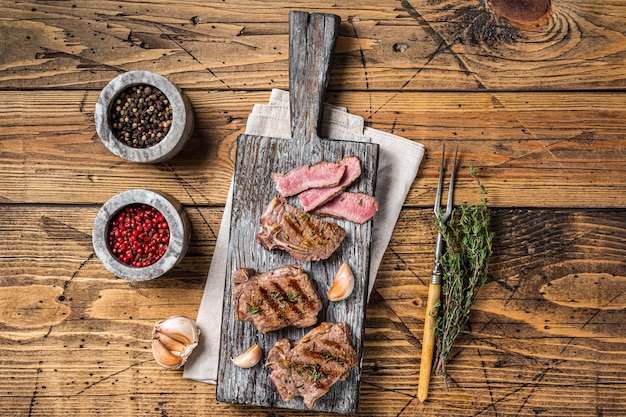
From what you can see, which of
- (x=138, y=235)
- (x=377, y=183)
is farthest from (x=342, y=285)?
(x=138, y=235)

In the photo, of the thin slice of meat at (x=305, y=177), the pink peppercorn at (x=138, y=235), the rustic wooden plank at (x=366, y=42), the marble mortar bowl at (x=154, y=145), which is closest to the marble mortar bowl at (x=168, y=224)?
the pink peppercorn at (x=138, y=235)

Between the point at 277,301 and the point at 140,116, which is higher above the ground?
the point at 140,116

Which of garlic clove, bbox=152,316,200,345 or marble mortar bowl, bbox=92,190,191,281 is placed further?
garlic clove, bbox=152,316,200,345

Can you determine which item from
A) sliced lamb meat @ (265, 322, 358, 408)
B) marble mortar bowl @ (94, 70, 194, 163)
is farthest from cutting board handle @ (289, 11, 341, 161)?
sliced lamb meat @ (265, 322, 358, 408)

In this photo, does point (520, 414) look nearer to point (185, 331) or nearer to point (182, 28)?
point (185, 331)

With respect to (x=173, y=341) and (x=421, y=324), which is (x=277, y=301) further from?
(x=421, y=324)

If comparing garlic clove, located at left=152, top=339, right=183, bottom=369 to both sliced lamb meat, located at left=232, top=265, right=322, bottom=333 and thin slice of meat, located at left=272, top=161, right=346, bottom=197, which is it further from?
thin slice of meat, located at left=272, top=161, right=346, bottom=197
